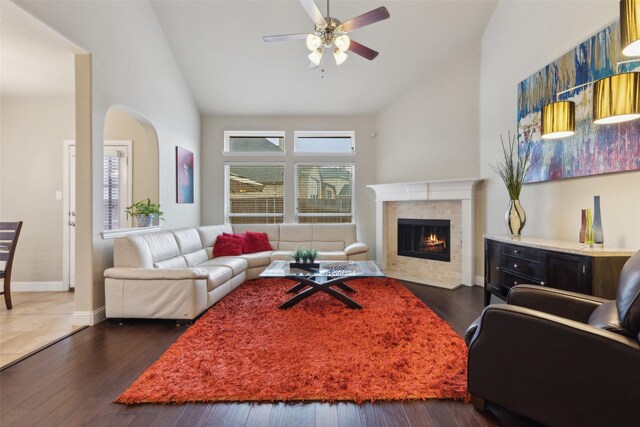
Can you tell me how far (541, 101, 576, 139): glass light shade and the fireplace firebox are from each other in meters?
2.37

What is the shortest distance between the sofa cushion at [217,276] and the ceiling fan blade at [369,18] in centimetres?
280

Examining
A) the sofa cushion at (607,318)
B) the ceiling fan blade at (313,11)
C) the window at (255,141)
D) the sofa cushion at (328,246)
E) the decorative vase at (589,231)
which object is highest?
the ceiling fan blade at (313,11)

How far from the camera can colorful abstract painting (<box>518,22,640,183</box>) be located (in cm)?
232

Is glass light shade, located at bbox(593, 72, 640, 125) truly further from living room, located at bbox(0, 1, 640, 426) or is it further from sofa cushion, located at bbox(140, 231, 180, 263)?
sofa cushion, located at bbox(140, 231, 180, 263)

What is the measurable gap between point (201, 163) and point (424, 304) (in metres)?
4.66

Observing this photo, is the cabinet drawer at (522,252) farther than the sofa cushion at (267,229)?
No

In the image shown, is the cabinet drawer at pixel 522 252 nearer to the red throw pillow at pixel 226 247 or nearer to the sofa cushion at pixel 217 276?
the sofa cushion at pixel 217 276

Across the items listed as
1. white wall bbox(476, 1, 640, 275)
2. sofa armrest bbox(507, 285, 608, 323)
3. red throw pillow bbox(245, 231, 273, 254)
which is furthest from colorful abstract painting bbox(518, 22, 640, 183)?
red throw pillow bbox(245, 231, 273, 254)

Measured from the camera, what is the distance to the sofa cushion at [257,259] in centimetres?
457

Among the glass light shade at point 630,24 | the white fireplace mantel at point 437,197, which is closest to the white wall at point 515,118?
the white fireplace mantel at point 437,197

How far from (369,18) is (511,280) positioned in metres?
2.75

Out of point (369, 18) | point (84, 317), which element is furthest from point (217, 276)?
point (369, 18)

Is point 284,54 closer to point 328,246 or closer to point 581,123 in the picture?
point 328,246

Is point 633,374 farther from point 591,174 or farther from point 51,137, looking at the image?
point 51,137
